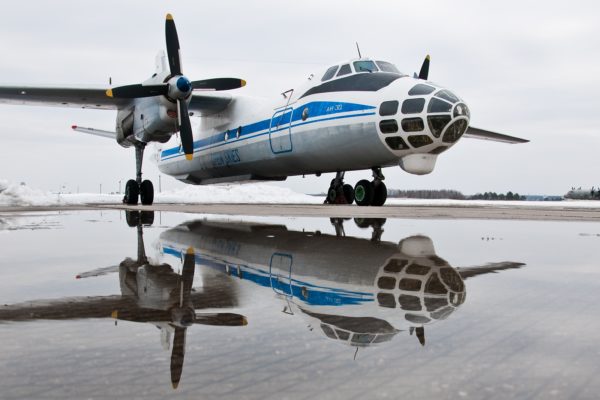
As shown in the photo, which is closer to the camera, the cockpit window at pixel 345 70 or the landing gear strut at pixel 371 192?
the cockpit window at pixel 345 70

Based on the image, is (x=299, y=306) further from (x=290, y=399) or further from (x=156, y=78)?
(x=156, y=78)

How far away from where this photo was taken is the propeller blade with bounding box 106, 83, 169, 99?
16453 millimetres

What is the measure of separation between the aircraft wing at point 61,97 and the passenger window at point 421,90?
10859mm

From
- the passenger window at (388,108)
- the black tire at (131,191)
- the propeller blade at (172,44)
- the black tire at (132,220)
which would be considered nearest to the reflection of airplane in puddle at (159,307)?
the black tire at (132,220)

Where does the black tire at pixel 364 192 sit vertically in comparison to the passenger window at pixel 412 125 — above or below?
below

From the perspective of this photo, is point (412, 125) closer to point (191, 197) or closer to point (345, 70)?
point (345, 70)

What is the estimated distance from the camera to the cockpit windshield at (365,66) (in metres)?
15.0

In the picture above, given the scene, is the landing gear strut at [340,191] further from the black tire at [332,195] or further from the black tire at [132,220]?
the black tire at [132,220]

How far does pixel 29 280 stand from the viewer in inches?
149

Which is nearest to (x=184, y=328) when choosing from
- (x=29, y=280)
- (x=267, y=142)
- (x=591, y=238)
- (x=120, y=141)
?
(x=29, y=280)

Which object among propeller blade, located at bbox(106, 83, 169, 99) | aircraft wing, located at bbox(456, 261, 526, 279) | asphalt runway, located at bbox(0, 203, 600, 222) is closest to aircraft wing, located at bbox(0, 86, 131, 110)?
propeller blade, located at bbox(106, 83, 169, 99)

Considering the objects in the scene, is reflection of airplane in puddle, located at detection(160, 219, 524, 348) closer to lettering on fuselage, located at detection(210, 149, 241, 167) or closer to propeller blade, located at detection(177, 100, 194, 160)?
propeller blade, located at detection(177, 100, 194, 160)

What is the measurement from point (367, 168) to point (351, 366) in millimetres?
14422

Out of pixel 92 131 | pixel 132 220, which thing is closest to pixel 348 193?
pixel 132 220
